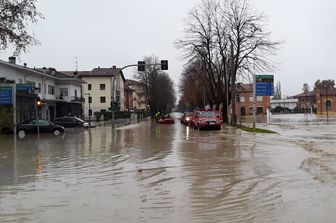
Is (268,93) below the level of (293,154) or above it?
above

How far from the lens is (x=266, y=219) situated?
778 centimetres

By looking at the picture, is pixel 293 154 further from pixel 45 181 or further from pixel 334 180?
pixel 45 181

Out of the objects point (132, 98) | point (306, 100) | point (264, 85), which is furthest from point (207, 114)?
point (306, 100)

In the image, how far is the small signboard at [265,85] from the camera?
4253 cm

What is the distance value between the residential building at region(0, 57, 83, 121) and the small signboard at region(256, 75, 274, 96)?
19.8 m

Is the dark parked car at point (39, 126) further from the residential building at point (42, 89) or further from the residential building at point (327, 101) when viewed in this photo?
the residential building at point (327, 101)

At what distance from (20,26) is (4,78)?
1647cm

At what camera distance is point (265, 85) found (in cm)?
4259

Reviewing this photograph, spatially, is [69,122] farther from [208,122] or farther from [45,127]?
[208,122]

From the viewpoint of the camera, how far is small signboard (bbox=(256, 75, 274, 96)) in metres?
42.5

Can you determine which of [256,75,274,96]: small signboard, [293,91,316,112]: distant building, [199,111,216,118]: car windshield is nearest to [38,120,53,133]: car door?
[199,111,216,118]: car windshield

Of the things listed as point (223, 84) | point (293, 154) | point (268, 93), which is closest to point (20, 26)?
point (268, 93)

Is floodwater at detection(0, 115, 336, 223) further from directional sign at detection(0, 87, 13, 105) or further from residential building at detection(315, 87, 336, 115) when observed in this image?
residential building at detection(315, 87, 336, 115)

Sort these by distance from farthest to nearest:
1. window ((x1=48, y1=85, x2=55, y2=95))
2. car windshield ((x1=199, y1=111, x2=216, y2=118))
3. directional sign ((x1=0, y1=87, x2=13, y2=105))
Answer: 1. window ((x1=48, y1=85, x2=55, y2=95))
2. car windshield ((x1=199, y1=111, x2=216, y2=118))
3. directional sign ((x1=0, y1=87, x2=13, y2=105))
